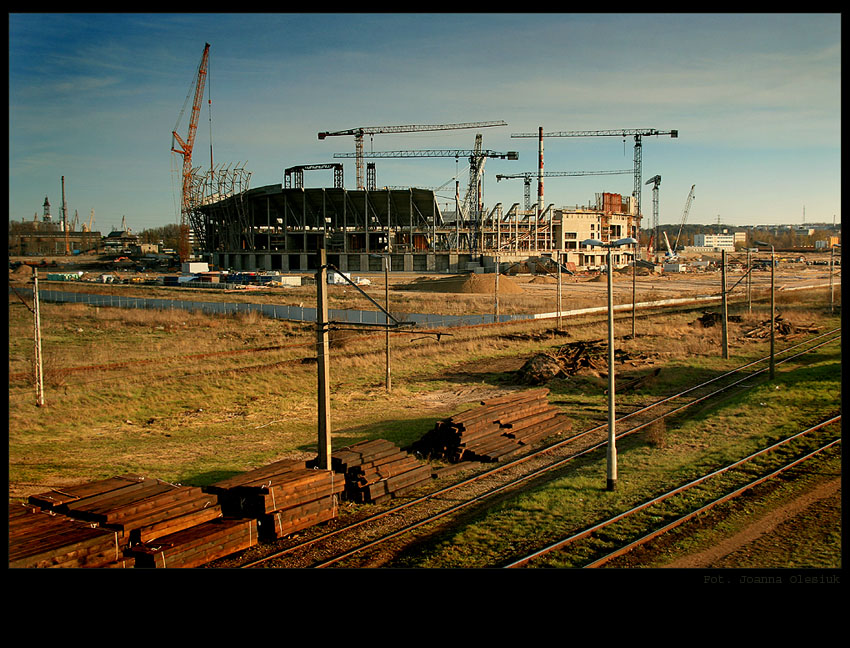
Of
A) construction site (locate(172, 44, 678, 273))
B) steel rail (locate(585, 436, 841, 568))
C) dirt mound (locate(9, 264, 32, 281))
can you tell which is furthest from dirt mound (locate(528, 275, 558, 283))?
steel rail (locate(585, 436, 841, 568))

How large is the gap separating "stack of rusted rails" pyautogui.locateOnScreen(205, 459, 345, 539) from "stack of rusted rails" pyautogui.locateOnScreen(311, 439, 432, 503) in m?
1.02

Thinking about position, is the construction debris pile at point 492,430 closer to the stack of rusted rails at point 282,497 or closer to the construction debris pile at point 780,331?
the stack of rusted rails at point 282,497

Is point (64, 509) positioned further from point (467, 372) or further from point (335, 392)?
point (467, 372)

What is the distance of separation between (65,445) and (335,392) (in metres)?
9.81

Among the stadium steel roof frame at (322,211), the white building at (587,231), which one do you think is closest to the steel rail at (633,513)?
the stadium steel roof frame at (322,211)

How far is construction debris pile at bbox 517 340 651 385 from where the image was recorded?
27016 mm

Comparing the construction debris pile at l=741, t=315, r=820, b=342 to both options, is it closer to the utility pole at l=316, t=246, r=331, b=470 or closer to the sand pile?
the sand pile

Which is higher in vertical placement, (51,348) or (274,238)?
(274,238)

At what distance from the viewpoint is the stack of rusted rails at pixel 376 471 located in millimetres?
14312

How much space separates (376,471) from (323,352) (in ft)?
11.3

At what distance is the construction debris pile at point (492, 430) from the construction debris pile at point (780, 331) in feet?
75.2

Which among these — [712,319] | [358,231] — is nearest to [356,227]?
[358,231]
